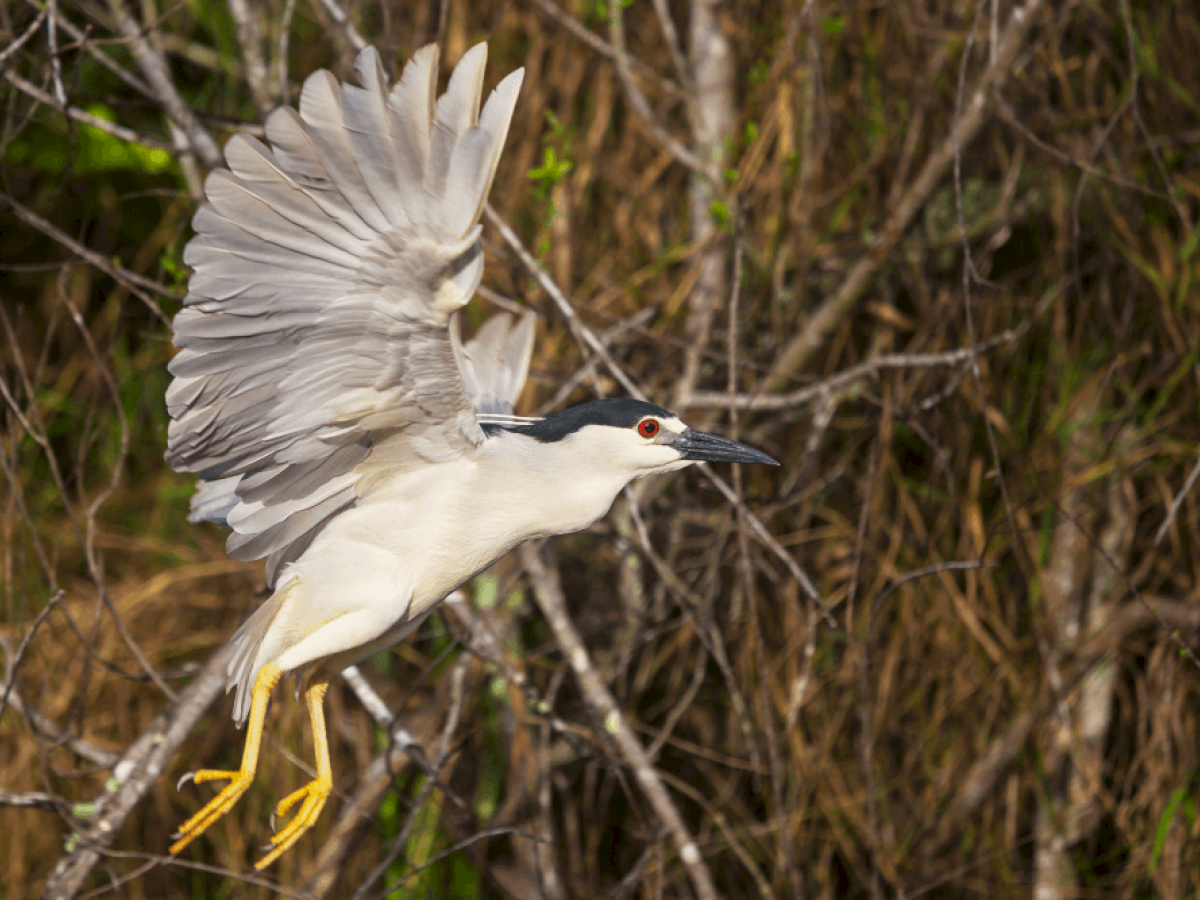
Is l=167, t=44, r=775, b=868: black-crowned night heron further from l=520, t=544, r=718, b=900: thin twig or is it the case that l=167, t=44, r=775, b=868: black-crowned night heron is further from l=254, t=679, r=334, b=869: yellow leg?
l=520, t=544, r=718, b=900: thin twig

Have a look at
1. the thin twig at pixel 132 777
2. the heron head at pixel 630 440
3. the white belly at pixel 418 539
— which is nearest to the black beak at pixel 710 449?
the heron head at pixel 630 440

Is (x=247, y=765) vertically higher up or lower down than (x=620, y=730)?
higher up

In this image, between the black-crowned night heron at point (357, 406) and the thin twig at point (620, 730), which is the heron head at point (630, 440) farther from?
the thin twig at point (620, 730)

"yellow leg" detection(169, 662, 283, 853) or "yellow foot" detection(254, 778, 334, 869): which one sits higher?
"yellow leg" detection(169, 662, 283, 853)

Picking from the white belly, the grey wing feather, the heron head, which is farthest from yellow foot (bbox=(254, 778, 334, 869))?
the grey wing feather

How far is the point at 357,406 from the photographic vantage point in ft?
4.89

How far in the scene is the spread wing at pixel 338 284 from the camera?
48.9 inches

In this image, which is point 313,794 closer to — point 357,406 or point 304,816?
point 304,816

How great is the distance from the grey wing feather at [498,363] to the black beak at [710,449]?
0.50 metres

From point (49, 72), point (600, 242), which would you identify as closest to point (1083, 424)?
point (600, 242)

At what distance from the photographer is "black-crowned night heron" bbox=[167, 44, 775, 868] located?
4.15 feet

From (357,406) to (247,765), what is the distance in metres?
0.55

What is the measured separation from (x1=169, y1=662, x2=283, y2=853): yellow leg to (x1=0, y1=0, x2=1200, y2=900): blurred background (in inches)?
29.8

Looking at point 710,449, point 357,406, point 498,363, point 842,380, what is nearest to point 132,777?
point 357,406
